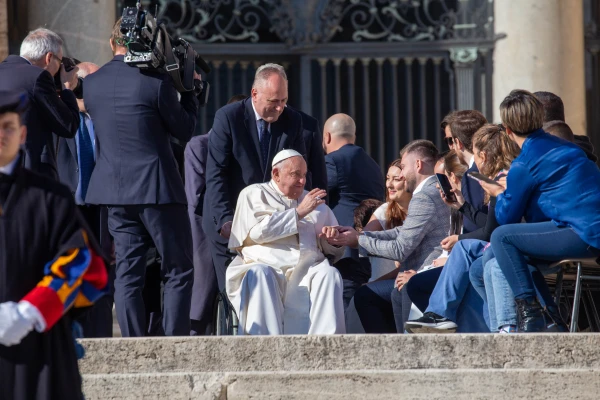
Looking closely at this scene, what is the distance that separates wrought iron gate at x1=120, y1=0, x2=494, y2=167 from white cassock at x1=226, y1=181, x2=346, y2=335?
3469 millimetres

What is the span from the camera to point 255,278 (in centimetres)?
640

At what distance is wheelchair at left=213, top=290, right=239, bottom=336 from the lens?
6.70 m

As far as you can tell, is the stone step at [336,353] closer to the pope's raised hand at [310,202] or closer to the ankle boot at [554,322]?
the ankle boot at [554,322]

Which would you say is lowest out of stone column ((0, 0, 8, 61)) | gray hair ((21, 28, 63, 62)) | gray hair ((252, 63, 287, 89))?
gray hair ((252, 63, 287, 89))

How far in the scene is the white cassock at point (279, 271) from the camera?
21.0 feet

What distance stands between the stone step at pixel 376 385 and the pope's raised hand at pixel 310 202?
1.53m

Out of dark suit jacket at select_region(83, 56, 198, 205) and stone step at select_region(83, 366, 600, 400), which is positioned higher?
dark suit jacket at select_region(83, 56, 198, 205)

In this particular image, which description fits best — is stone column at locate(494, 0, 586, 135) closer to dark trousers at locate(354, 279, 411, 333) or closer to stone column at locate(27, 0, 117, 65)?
stone column at locate(27, 0, 117, 65)

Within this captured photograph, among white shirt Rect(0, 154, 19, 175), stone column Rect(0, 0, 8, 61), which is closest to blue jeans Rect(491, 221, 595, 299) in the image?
white shirt Rect(0, 154, 19, 175)

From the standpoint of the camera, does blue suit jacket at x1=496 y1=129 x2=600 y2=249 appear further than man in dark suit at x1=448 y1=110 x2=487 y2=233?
No

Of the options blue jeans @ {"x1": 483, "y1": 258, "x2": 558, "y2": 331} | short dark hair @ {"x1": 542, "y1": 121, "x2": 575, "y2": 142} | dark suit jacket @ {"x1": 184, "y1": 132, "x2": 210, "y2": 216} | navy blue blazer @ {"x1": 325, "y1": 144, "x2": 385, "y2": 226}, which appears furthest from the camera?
navy blue blazer @ {"x1": 325, "y1": 144, "x2": 385, "y2": 226}

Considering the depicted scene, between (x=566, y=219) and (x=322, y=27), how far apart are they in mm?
4788

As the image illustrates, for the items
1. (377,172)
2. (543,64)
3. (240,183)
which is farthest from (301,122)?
(543,64)

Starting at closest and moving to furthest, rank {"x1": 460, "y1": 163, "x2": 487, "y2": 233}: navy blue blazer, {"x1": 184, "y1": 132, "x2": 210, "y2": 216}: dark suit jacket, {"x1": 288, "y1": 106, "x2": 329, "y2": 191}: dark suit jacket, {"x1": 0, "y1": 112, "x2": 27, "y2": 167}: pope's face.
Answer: {"x1": 0, "y1": 112, "x2": 27, "y2": 167}: pope's face < {"x1": 460, "y1": 163, "x2": 487, "y2": 233}: navy blue blazer < {"x1": 288, "y1": 106, "x2": 329, "y2": 191}: dark suit jacket < {"x1": 184, "y1": 132, "x2": 210, "y2": 216}: dark suit jacket
